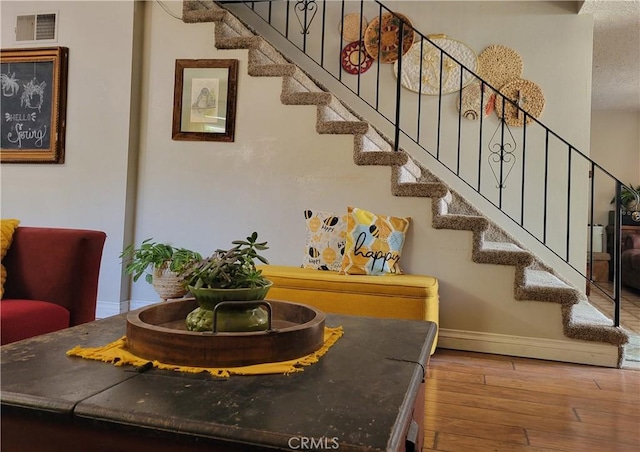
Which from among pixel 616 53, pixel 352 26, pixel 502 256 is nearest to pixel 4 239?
pixel 502 256

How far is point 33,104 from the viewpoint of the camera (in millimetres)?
3693

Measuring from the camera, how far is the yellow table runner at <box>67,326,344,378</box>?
84 centimetres

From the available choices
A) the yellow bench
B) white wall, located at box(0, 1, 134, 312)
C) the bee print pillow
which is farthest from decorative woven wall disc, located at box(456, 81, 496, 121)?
white wall, located at box(0, 1, 134, 312)

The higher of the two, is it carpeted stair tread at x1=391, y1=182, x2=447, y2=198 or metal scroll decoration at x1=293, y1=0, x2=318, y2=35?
metal scroll decoration at x1=293, y1=0, x2=318, y2=35

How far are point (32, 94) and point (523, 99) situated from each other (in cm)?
406

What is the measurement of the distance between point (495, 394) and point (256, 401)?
1792mm

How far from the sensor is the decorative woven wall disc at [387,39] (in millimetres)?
4219

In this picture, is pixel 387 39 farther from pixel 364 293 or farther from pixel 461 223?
pixel 364 293

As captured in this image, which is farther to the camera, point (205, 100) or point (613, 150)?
point (613, 150)

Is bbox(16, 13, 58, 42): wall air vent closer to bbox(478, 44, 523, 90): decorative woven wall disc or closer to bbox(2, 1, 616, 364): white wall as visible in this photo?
bbox(2, 1, 616, 364): white wall

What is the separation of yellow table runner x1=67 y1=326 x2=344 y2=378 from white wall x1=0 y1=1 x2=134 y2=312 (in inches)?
110

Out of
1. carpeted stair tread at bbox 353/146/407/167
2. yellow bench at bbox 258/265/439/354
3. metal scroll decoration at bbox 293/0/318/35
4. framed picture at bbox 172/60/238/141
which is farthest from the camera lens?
metal scroll decoration at bbox 293/0/318/35

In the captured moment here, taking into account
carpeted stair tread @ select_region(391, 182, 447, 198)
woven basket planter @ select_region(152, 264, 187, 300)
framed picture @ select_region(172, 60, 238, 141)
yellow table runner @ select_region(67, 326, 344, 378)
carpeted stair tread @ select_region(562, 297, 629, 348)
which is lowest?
carpeted stair tread @ select_region(562, 297, 629, 348)

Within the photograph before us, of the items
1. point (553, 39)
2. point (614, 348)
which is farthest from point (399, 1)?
point (614, 348)
